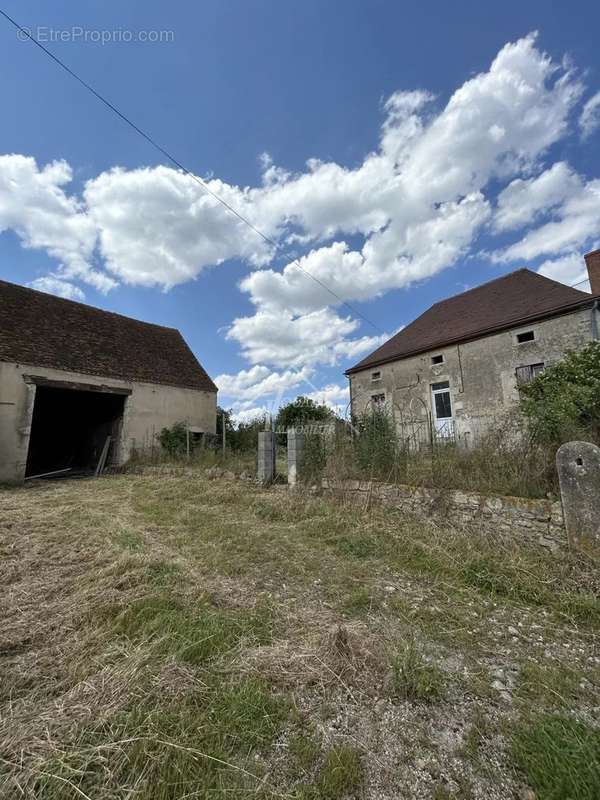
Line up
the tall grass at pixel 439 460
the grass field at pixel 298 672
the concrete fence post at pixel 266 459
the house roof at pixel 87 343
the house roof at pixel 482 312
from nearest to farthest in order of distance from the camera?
1. the grass field at pixel 298 672
2. the tall grass at pixel 439 460
3. the concrete fence post at pixel 266 459
4. the house roof at pixel 87 343
5. the house roof at pixel 482 312

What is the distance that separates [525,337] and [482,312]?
7.98 feet

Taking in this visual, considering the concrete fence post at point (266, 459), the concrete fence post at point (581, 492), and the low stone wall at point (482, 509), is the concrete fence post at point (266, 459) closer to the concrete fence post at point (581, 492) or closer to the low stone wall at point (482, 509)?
the low stone wall at point (482, 509)

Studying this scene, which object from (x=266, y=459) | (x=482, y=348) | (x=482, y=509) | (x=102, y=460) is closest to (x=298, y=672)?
(x=482, y=509)

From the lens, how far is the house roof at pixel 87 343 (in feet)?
35.7

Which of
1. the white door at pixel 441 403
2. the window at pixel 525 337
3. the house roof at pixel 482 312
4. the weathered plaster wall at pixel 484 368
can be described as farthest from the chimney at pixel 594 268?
the white door at pixel 441 403

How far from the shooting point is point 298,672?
1.89 m

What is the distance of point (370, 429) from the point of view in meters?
5.75

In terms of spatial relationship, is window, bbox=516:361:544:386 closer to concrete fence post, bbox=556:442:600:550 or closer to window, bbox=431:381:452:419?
window, bbox=431:381:452:419

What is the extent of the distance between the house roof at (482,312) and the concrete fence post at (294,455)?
9.16 metres

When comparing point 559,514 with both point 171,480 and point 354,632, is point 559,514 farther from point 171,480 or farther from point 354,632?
point 171,480

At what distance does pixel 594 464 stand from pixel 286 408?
66.0ft

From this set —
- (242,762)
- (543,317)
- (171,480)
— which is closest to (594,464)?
(242,762)

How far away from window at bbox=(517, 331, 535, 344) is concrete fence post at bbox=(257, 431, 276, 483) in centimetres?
949

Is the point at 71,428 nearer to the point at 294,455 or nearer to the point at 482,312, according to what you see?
the point at 294,455
